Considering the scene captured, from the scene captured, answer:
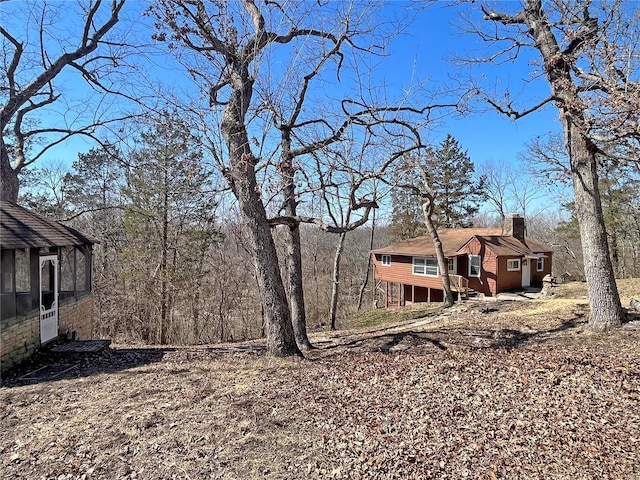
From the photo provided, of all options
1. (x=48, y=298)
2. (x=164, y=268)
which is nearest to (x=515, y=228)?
(x=164, y=268)

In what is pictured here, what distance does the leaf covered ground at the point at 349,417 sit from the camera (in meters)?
3.21

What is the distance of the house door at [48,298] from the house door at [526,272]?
20287 mm

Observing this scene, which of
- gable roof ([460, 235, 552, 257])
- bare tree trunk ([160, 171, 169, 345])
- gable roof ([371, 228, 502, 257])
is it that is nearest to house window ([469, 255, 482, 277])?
gable roof ([460, 235, 552, 257])

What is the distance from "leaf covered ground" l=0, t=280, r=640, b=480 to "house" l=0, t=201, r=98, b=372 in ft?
3.48

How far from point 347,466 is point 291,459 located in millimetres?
509

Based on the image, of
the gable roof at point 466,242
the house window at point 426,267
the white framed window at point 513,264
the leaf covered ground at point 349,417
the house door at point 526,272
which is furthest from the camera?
the house window at point 426,267

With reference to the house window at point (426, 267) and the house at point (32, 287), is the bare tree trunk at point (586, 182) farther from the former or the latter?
the house window at point (426, 267)

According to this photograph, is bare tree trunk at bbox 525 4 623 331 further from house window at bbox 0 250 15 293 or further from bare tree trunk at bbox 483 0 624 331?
house window at bbox 0 250 15 293

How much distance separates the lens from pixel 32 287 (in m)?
7.74

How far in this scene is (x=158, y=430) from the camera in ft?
13.1

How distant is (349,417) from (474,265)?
17.5m

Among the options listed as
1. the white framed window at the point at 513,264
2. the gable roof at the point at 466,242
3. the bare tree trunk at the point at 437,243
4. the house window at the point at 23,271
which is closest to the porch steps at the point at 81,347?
the house window at the point at 23,271

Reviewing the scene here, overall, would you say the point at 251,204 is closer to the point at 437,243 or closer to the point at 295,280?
the point at 295,280

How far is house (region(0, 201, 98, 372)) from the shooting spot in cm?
691
